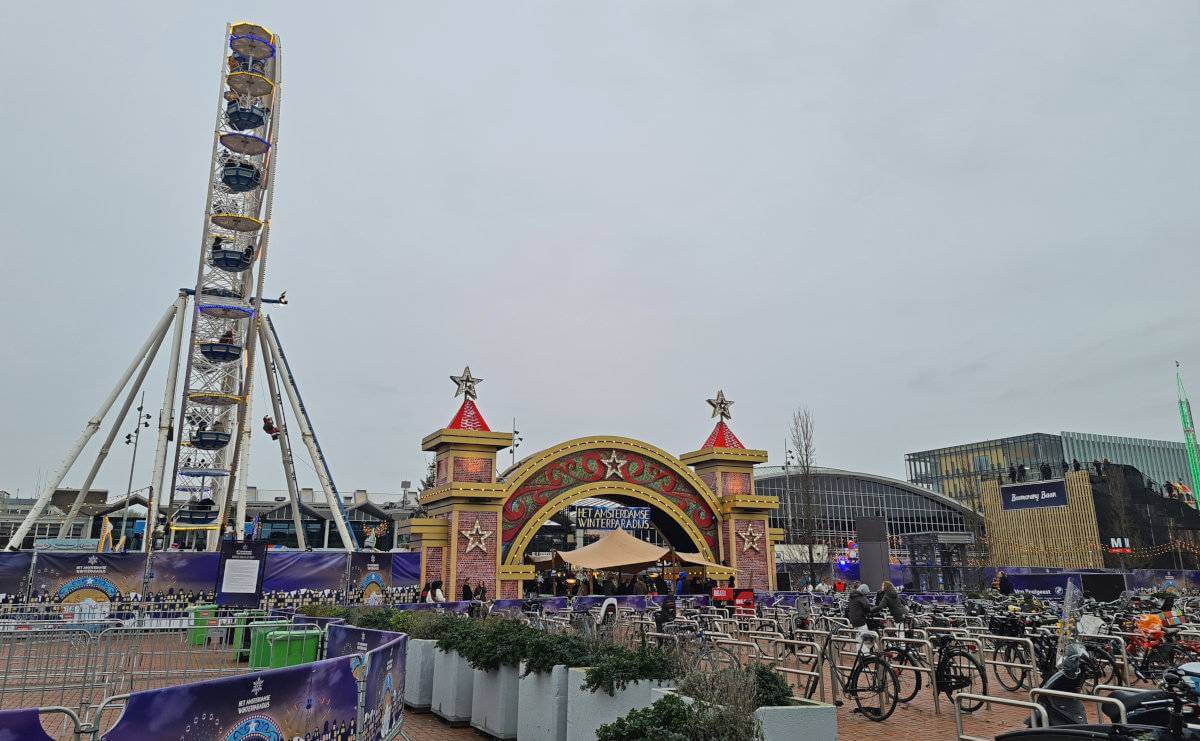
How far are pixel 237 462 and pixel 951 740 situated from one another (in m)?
36.4

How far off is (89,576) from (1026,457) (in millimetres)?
92588

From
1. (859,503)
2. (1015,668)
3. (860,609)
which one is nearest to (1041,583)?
(1015,668)

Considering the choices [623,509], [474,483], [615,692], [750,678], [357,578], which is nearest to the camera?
[750,678]

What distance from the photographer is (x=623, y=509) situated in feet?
99.1

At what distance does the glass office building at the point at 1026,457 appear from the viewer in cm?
9112

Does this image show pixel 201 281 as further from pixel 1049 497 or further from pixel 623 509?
pixel 1049 497

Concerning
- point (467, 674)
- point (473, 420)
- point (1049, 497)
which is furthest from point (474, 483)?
point (1049, 497)

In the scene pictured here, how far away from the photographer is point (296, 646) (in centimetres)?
1282

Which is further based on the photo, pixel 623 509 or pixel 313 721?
pixel 623 509

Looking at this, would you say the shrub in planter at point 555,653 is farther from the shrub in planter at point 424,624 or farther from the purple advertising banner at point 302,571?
the purple advertising banner at point 302,571

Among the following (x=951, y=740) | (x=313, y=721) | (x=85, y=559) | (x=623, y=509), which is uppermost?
(x=623, y=509)

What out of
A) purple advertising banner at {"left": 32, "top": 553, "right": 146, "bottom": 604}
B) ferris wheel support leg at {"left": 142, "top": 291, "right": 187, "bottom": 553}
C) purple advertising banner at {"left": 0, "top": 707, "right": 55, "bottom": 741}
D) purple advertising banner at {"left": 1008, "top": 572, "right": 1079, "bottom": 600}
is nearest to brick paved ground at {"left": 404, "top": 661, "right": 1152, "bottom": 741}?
purple advertising banner at {"left": 0, "top": 707, "right": 55, "bottom": 741}

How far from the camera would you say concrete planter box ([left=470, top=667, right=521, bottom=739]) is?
1020cm

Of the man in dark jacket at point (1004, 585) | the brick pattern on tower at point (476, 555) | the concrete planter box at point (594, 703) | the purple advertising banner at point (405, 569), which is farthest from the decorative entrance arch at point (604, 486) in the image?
the concrete planter box at point (594, 703)
